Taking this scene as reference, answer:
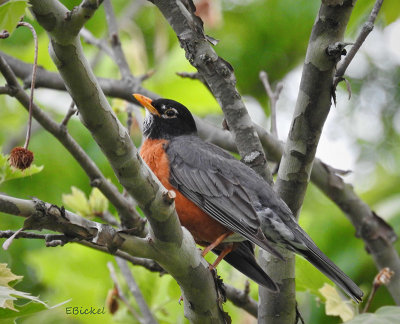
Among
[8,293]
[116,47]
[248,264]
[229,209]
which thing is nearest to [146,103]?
[116,47]

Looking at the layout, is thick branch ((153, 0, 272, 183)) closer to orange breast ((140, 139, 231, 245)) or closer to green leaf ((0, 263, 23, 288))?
orange breast ((140, 139, 231, 245))

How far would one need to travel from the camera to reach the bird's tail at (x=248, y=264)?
3.05 m

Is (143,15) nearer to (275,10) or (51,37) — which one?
(275,10)

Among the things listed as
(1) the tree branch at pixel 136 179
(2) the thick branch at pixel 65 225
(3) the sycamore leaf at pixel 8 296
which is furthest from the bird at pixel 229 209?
(3) the sycamore leaf at pixel 8 296

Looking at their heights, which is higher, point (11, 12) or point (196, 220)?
point (196, 220)

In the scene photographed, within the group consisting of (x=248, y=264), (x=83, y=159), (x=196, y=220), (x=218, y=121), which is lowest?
(x=248, y=264)

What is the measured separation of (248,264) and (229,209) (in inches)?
12.8

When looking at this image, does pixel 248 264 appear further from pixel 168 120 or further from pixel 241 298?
pixel 168 120

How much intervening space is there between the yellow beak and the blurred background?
367 mm

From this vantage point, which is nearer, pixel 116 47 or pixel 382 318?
pixel 382 318

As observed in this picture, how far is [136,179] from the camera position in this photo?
2230 mm

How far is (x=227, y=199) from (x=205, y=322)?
36.9 inches

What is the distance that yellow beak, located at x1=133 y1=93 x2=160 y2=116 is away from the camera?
4219 millimetres

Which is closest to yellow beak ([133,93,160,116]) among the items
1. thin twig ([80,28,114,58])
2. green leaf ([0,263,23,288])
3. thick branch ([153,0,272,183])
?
thin twig ([80,28,114,58])
